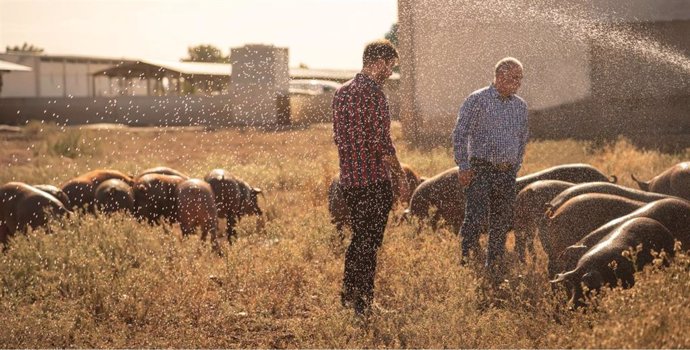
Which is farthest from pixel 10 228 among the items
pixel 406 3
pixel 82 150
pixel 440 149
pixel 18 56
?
pixel 18 56

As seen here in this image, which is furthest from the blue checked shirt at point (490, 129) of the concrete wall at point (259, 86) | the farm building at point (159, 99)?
the concrete wall at point (259, 86)

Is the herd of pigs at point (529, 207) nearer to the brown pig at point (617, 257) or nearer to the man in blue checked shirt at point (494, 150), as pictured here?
the brown pig at point (617, 257)

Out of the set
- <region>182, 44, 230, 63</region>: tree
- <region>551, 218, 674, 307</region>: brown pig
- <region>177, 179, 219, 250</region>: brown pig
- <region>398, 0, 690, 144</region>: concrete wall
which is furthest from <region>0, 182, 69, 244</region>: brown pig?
<region>182, 44, 230, 63</region>: tree

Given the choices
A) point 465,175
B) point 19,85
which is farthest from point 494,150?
point 19,85

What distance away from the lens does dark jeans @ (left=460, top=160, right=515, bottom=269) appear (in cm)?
796

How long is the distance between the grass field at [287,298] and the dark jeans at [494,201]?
261 millimetres

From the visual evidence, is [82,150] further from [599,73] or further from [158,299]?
[158,299]

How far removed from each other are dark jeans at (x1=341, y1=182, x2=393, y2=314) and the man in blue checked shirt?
4.65 feet

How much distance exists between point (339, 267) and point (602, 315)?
3394mm

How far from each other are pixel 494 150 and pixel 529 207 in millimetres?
1419

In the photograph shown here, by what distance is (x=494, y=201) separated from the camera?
26.2 feet

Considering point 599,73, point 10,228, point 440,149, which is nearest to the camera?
point 10,228

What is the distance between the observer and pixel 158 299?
740 centimetres

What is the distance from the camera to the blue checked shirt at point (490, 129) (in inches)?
311
